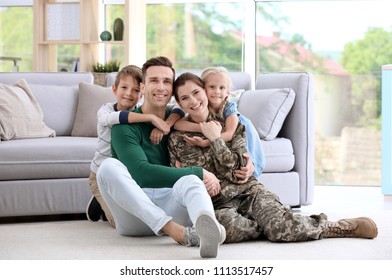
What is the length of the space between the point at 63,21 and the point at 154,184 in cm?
415

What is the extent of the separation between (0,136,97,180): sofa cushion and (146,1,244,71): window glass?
10.1 feet

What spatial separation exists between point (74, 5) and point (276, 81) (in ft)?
8.89

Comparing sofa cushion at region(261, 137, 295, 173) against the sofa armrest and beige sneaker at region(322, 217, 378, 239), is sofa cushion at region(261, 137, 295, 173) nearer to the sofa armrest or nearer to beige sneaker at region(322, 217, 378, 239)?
the sofa armrest

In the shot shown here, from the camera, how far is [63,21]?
7.27 meters

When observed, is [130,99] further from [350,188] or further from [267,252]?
[350,188]

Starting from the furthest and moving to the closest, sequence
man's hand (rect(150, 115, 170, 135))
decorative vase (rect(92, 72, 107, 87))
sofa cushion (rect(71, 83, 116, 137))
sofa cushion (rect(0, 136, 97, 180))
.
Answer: decorative vase (rect(92, 72, 107, 87)) < sofa cushion (rect(71, 83, 116, 137)) < sofa cushion (rect(0, 136, 97, 180)) < man's hand (rect(150, 115, 170, 135))

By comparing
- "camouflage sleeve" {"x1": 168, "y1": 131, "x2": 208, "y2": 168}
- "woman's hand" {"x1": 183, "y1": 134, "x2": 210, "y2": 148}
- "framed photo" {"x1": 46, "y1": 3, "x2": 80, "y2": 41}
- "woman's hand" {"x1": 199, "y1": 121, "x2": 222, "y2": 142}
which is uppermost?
"framed photo" {"x1": 46, "y1": 3, "x2": 80, "y2": 41}

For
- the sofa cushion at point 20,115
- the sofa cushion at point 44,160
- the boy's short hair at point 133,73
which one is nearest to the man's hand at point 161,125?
the boy's short hair at point 133,73

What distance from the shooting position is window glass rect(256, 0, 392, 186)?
22.8 feet

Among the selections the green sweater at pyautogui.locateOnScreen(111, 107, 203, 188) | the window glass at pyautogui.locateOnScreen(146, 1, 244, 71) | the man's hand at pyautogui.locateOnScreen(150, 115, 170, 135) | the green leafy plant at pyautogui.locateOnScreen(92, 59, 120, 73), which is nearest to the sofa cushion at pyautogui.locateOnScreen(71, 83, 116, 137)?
the green leafy plant at pyautogui.locateOnScreen(92, 59, 120, 73)

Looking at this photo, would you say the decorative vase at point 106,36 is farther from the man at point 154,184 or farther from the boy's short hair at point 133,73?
the man at point 154,184

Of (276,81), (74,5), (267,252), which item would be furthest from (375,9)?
(267,252)

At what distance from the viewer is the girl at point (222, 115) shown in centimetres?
358

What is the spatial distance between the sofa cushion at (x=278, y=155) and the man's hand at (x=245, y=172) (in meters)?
1.05
